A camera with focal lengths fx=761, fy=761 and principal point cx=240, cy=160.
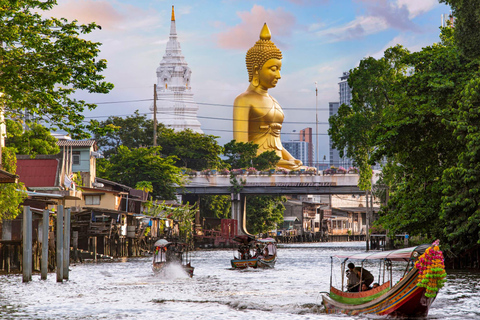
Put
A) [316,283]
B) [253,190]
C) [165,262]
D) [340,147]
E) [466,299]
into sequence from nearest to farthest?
[466,299]
[316,283]
[165,262]
[340,147]
[253,190]

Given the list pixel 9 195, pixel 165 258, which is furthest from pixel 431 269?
pixel 165 258

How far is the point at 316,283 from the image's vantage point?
33.7 metres

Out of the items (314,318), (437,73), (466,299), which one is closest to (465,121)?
(437,73)

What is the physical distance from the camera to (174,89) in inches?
5517

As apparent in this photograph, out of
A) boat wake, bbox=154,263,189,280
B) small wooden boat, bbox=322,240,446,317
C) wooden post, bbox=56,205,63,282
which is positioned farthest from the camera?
boat wake, bbox=154,263,189,280

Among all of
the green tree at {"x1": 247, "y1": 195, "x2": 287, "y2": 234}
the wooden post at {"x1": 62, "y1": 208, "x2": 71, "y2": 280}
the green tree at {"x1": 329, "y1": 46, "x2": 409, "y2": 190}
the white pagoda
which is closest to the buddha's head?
the green tree at {"x1": 247, "y1": 195, "x2": 287, "y2": 234}

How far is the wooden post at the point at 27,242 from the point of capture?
29250mm

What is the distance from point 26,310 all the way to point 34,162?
28.2 m

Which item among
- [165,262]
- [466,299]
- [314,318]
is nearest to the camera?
[314,318]

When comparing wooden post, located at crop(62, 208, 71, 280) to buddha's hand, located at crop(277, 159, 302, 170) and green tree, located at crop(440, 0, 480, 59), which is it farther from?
buddha's hand, located at crop(277, 159, 302, 170)

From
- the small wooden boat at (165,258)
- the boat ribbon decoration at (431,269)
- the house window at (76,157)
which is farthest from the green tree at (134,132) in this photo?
the boat ribbon decoration at (431,269)

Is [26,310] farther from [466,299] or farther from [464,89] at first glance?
[464,89]

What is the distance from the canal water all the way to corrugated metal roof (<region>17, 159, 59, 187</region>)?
33.6 ft

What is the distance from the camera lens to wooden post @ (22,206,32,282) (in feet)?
96.0
